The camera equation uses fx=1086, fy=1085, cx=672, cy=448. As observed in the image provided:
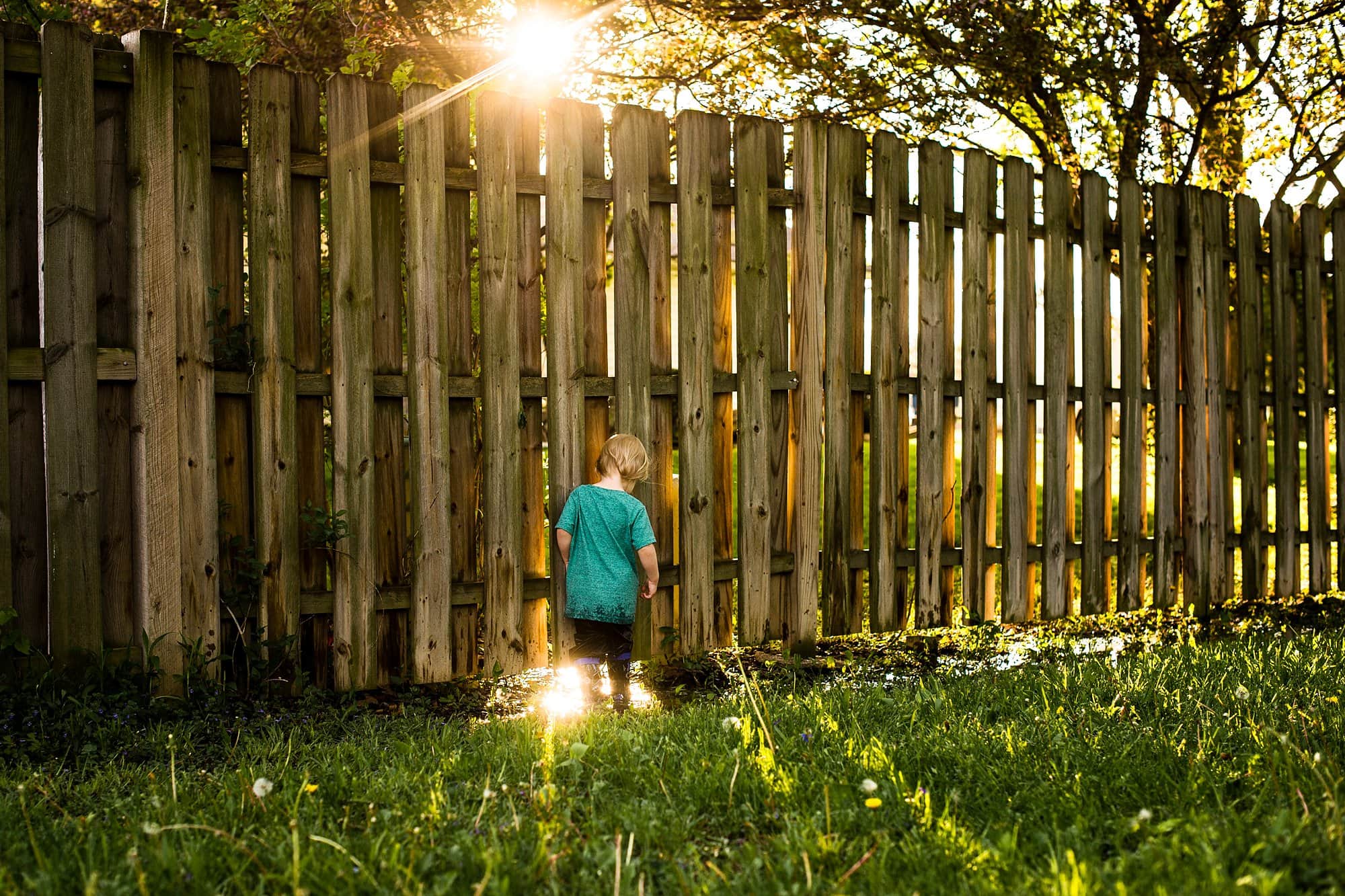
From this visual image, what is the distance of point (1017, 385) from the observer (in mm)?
5828

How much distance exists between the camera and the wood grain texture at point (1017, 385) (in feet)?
18.9

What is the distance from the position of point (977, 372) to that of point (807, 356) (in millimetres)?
1098

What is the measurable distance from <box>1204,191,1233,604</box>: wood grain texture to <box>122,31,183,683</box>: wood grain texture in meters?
5.67

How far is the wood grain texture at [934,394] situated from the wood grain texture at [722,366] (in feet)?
3.59

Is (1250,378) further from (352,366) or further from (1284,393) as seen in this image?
(352,366)

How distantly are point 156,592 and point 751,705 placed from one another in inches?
86.3

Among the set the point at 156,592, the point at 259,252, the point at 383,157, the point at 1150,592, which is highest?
the point at 383,157

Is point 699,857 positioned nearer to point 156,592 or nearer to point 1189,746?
point 1189,746

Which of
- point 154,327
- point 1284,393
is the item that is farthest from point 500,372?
point 1284,393

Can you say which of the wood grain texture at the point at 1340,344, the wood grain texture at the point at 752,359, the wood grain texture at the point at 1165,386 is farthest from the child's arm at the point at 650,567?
the wood grain texture at the point at 1340,344

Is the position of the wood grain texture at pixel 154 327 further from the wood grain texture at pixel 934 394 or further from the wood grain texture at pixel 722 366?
the wood grain texture at pixel 934 394

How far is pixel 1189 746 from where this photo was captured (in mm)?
2895

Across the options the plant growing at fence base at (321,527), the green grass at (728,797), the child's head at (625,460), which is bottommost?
the green grass at (728,797)

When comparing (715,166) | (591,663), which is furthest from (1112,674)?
(715,166)
